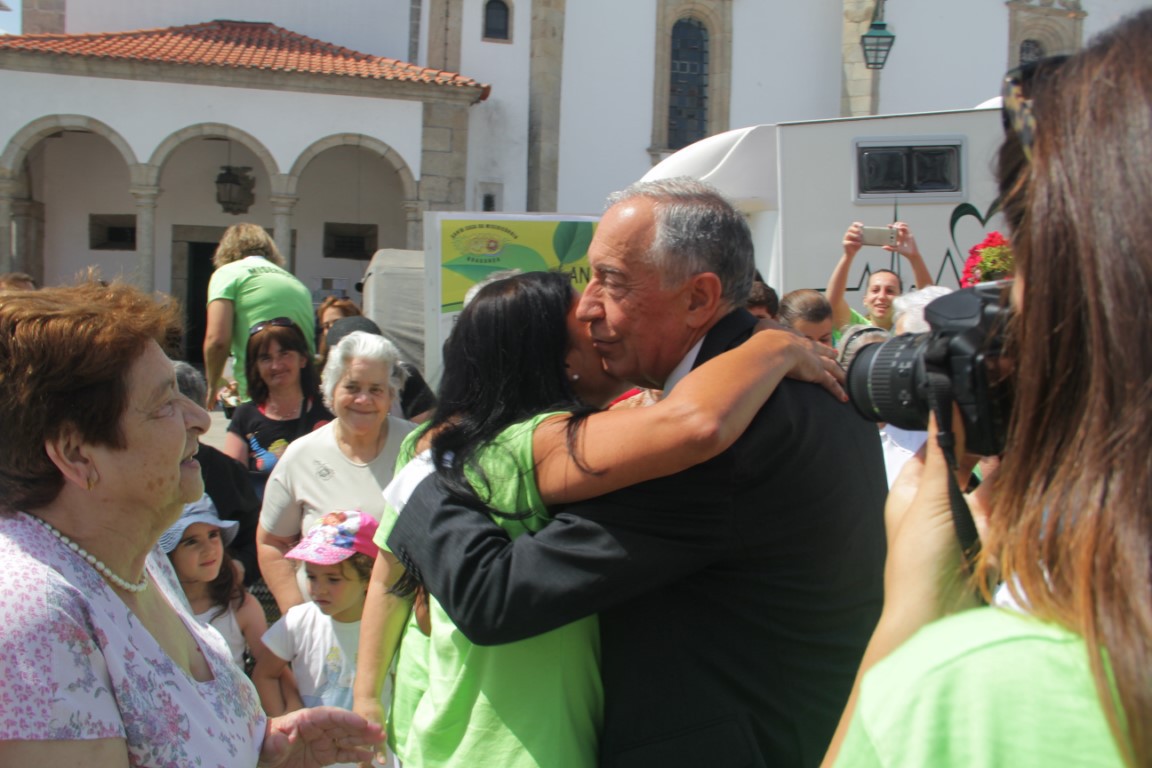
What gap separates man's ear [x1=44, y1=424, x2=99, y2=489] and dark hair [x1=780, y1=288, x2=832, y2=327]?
146 inches

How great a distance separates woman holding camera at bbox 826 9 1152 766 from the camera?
71 cm

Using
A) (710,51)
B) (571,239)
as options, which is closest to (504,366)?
(571,239)

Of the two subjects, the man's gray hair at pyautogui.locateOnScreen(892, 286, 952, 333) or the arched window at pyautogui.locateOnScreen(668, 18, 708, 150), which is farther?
the arched window at pyautogui.locateOnScreen(668, 18, 708, 150)

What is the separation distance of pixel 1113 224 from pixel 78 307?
1619 millimetres

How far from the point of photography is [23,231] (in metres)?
18.2

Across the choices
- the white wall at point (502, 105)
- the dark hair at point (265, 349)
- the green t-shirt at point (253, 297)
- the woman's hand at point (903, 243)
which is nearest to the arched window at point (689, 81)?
the white wall at point (502, 105)

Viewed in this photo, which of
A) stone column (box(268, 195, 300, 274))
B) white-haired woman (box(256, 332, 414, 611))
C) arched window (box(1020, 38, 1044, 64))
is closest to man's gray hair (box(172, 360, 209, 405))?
white-haired woman (box(256, 332, 414, 611))

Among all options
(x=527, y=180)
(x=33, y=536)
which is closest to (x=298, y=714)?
(x=33, y=536)

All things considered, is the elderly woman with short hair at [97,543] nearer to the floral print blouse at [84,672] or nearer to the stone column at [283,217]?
the floral print blouse at [84,672]

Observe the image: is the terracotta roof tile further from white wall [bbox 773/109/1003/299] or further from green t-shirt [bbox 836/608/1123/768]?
green t-shirt [bbox 836/608/1123/768]

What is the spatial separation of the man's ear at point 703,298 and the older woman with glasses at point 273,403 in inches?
121

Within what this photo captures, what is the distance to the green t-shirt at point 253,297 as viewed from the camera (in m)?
5.38

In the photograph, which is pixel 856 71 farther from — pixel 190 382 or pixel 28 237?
pixel 190 382

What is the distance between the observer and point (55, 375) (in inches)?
67.6
